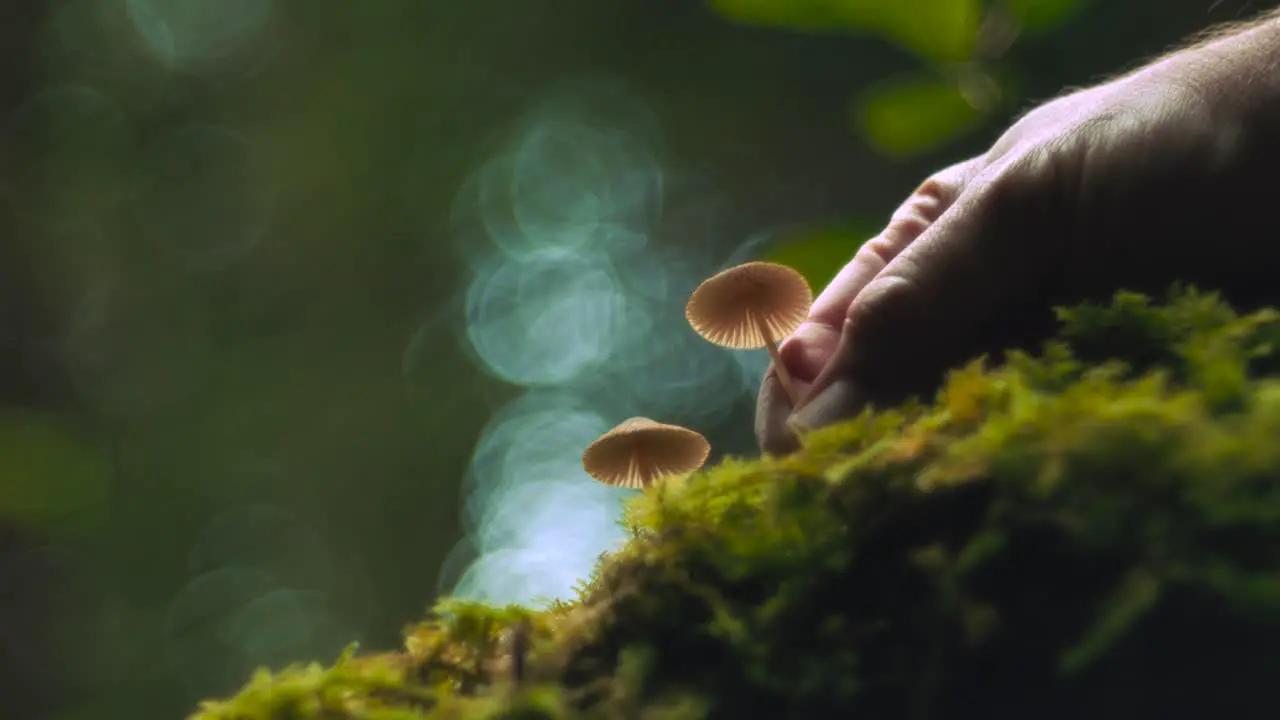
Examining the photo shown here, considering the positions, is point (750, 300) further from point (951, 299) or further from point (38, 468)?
point (38, 468)

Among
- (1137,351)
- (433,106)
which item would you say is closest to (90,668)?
(433,106)

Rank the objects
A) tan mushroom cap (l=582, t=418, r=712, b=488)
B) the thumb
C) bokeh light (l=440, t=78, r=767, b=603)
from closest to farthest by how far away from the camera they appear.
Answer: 1. the thumb
2. tan mushroom cap (l=582, t=418, r=712, b=488)
3. bokeh light (l=440, t=78, r=767, b=603)

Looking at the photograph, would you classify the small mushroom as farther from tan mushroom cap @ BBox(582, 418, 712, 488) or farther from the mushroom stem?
tan mushroom cap @ BBox(582, 418, 712, 488)

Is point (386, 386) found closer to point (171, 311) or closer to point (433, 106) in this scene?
point (171, 311)

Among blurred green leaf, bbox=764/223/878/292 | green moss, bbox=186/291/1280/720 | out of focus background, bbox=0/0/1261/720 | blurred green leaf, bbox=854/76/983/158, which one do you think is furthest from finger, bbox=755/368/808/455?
out of focus background, bbox=0/0/1261/720

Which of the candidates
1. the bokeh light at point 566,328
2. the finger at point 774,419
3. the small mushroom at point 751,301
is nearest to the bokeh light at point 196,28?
the bokeh light at point 566,328

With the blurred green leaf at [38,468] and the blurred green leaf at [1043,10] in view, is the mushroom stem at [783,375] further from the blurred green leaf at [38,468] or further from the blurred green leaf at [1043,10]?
the blurred green leaf at [38,468]

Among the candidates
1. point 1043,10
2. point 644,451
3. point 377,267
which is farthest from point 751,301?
point 377,267
